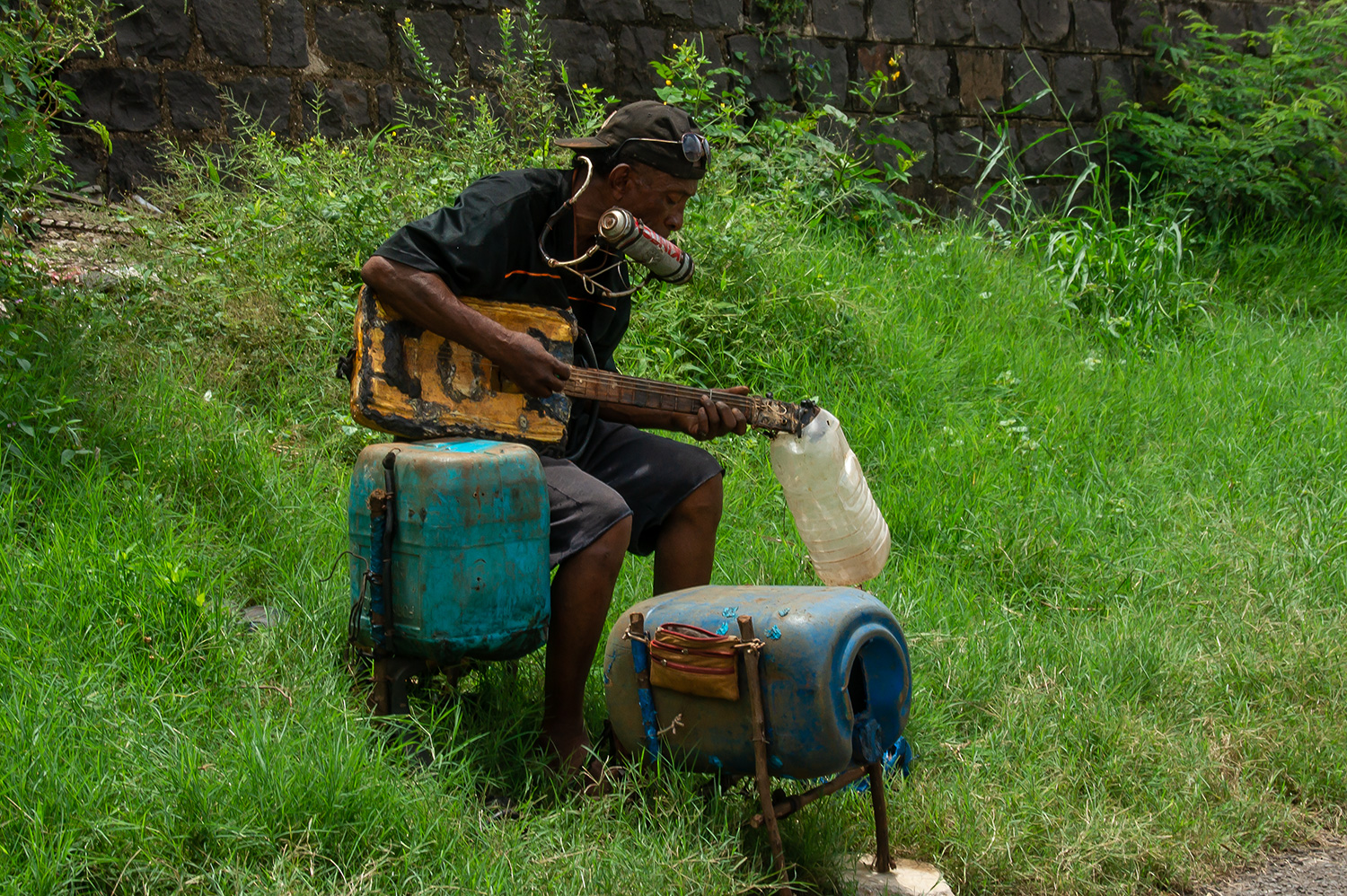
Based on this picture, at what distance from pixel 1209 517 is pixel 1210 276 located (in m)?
3.24

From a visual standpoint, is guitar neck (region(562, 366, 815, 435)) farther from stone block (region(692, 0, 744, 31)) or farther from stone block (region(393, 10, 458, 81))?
stone block (region(692, 0, 744, 31))

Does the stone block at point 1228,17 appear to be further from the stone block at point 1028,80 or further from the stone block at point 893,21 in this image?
the stone block at point 893,21

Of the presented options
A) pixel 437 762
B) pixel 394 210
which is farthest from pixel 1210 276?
pixel 437 762

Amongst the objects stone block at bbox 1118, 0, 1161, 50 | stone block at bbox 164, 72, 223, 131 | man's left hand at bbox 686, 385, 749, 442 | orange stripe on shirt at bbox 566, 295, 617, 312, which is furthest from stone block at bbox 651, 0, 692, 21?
man's left hand at bbox 686, 385, 749, 442

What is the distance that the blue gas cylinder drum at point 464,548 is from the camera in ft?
8.09

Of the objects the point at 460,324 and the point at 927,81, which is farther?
the point at 927,81

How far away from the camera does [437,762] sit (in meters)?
2.52

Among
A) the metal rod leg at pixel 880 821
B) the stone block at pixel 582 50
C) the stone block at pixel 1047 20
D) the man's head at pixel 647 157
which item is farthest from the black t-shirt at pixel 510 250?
the stone block at pixel 1047 20

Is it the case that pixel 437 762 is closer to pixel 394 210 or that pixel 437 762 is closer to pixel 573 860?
pixel 573 860

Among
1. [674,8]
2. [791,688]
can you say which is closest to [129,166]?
[674,8]

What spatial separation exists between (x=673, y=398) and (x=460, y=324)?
62cm

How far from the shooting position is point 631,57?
21.1 feet

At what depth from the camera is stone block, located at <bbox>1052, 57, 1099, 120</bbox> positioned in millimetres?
7828

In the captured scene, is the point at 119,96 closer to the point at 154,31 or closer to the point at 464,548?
the point at 154,31
